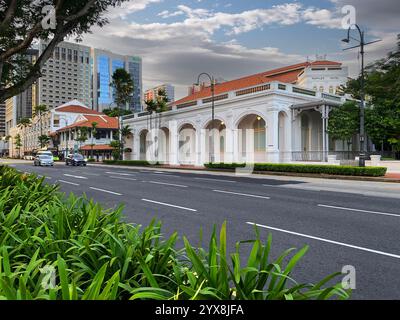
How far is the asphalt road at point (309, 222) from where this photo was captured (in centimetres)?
511

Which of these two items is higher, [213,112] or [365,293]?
[213,112]

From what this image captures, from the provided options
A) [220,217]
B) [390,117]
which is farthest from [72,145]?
[220,217]

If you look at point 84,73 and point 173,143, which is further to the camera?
point 84,73

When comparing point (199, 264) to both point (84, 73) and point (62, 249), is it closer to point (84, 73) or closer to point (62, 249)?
point (62, 249)

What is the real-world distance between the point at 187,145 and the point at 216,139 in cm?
575

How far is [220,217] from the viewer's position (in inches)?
365

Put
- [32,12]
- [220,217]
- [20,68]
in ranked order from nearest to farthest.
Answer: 1. [220,217]
2. [32,12]
3. [20,68]

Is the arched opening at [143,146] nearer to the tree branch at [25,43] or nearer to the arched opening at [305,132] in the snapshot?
the arched opening at [305,132]

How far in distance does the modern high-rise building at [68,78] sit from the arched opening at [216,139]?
8124 centimetres

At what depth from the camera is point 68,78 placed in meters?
124

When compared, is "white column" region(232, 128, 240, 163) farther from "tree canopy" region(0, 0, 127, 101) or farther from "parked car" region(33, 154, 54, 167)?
"parked car" region(33, 154, 54, 167)

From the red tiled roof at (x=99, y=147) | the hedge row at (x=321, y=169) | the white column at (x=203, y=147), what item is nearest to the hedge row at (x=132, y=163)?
the white column at (x=203, y=147)
